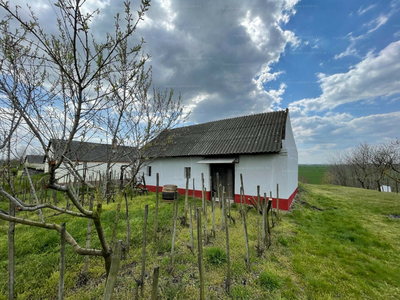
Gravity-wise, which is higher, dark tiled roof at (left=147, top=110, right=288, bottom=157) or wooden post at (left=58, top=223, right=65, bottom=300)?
dark tiled roof at (left=147, top=110, right=288, bottom=157)

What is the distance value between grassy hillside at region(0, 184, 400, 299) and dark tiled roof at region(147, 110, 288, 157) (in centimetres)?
393

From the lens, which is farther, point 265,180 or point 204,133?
point 204,133

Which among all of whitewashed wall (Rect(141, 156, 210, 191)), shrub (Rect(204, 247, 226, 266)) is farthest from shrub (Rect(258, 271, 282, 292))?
whitewashed wall (Rect(141, 156, 210, 191))

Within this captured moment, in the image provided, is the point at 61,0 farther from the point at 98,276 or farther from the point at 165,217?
the point at 165,217

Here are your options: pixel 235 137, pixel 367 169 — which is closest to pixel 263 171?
pixel 235 137

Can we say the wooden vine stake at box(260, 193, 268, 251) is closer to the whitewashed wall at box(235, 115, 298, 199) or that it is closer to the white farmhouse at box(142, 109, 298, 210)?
the white farmhouse at box(142, 109, 298, 210)

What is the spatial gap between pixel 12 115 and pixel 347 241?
865 cm

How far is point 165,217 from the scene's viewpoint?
638cm

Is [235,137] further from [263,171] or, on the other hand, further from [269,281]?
[269,281]

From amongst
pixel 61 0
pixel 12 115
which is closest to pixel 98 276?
pixel 12 115

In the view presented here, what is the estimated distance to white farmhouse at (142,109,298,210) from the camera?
7.99m

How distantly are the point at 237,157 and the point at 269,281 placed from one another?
6.43 metres

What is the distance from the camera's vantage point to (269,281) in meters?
3.08

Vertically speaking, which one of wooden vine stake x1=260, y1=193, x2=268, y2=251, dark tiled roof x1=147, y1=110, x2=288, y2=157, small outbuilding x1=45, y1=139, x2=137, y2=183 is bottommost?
wooden vine stake x1=260, y1=193, x2=268, y2=251
